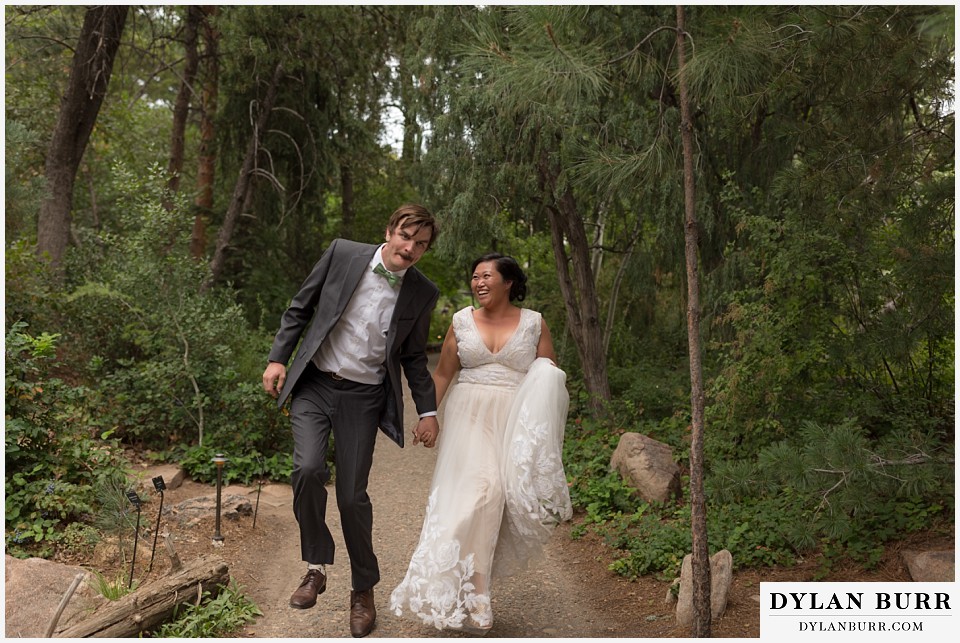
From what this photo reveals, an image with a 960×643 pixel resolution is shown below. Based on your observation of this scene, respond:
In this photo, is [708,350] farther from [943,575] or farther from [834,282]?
[943,575]

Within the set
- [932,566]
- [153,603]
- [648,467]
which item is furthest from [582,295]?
[153,603]

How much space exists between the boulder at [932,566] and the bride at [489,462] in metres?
2.20

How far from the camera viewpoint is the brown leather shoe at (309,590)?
414 centimetres

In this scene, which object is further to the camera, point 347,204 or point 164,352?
point 347,204

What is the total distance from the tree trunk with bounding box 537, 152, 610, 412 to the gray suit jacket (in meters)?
5.67

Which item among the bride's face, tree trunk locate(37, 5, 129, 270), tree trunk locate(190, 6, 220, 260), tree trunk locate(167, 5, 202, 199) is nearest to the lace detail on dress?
the bride's face

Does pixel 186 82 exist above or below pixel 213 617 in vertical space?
above

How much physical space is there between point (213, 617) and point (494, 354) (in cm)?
202

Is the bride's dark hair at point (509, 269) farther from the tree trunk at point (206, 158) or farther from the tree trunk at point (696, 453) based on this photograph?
the tree trunk at point (206, 158)

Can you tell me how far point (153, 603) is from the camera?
13.7 ft

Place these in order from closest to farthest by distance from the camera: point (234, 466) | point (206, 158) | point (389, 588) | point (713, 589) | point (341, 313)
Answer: point (341, 313)
point (713, 589)
point (389, 588)
point (234, 466)
point (206, 158)

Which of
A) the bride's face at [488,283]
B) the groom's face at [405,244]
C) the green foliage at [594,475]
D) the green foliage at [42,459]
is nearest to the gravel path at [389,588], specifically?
the green foliage at [594,475]

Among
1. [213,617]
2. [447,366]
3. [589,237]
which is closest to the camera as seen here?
[213,617]

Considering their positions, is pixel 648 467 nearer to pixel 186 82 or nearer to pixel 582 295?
pixel 582 295
